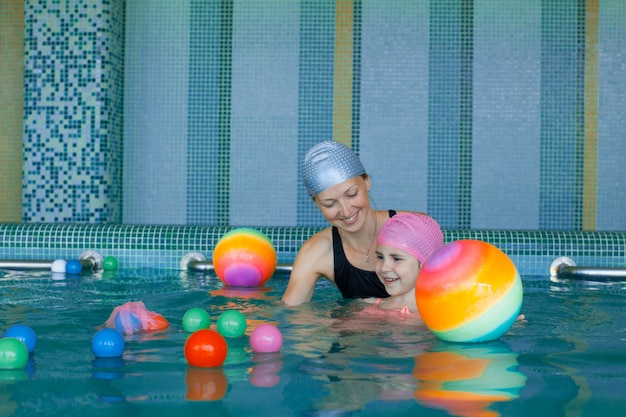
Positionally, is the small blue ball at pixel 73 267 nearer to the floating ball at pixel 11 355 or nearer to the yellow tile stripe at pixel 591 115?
the floating ball at pixel 11 355

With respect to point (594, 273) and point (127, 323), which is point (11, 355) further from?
point (594, 273)

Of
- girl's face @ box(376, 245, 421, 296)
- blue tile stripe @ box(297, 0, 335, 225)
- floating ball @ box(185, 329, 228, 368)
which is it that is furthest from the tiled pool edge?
floating ball @ box(185, 329, 228, 368)

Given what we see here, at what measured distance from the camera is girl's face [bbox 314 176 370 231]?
4.35 metres

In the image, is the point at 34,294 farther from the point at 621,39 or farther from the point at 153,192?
the point at 621,39

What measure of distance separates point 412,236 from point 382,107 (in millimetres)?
6497

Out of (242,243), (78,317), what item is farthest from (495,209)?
(78,317)

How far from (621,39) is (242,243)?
21.7 ft

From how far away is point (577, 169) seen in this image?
1032 centimetres

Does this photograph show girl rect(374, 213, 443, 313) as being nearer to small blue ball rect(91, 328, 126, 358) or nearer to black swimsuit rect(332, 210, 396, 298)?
black swimsuit rect(332, 210, 396, 298)

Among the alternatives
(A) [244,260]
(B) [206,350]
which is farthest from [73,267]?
(B) [206,350]

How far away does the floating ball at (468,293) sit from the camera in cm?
352

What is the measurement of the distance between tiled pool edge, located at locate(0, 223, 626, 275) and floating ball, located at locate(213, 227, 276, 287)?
4.10 ft

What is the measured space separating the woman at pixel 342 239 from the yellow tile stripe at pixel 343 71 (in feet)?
18.6

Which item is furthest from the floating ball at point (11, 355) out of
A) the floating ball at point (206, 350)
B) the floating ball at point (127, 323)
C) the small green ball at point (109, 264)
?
the small green ball at point (109, 264)
